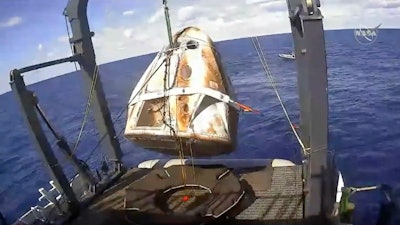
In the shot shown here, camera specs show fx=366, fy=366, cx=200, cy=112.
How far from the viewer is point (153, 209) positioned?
10789 mm

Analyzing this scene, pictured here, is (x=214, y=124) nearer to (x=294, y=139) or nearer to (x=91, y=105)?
(x=91, y=105)

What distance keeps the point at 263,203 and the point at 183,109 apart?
13.0 feet

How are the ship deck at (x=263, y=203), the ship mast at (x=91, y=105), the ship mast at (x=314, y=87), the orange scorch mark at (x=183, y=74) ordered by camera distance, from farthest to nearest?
the orange scorch mark at (x=183, y=74)
the ship mast at (x=91, y=105)
the ship deck at (x=263, y=203)
the ship mast at (x=314, y=87)

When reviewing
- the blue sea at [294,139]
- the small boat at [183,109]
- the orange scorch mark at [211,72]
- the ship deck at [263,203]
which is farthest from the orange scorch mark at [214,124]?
the blue sea at [294,139]

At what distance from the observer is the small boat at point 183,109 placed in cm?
1219

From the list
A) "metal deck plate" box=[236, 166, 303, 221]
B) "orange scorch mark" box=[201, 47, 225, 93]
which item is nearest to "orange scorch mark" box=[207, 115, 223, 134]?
"orange scorch mark" box=[201, 47, 225, 93]

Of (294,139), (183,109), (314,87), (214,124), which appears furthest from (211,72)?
(294,139)

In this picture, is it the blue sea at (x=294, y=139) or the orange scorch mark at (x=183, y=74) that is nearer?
the orange scorch mark at (x=183, y=74)

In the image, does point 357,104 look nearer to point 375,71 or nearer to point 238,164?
point 375,71

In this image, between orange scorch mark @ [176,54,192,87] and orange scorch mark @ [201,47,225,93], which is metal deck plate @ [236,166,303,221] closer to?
orange scorch mark @ [201,47,225,93]

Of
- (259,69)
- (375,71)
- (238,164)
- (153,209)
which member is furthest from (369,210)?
(259,69)

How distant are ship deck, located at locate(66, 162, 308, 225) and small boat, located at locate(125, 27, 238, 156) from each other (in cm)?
183

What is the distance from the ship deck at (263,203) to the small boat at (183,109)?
71.9 inches

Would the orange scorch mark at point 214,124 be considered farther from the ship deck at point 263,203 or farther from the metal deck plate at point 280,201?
the metal deck plate at point 280,201
